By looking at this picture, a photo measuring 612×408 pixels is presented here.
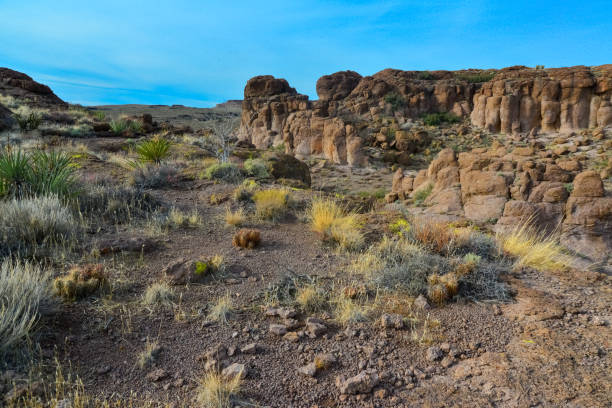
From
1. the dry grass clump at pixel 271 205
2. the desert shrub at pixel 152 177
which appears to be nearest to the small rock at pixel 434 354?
the dry grass clump at pixel 271 205

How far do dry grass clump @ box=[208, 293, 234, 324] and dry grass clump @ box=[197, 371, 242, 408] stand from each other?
30.8 inches

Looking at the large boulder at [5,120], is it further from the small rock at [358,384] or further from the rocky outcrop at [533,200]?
the small rock at [358,384]

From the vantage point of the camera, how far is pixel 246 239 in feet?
16.2

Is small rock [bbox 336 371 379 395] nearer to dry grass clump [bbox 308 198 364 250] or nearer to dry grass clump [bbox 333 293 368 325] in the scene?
dry grass clump [bbox 333 293 368 325]

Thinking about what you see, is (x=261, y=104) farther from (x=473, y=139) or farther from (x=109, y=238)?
(x=109, y=238)

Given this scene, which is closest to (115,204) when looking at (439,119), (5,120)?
(5,120)

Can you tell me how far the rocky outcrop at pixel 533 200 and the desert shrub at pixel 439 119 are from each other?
88.4 ft

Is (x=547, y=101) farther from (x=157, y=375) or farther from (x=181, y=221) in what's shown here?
(x=157, y=375)

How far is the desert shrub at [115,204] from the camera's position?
5.78m

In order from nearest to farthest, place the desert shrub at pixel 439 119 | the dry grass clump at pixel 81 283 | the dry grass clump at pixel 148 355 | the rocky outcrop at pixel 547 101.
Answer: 1. the dry grass clump at pixel 148 355
2. the dry grass clump at pixel 81 283
3. the rocky outcrop at pixel 547 101
4. the desert shrub at pixel 439 119

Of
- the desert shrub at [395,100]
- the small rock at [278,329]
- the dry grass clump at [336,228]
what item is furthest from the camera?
the desert shrub at [395,100]

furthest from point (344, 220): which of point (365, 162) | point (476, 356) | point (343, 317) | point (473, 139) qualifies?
point (473, 139)

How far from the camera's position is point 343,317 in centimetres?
313

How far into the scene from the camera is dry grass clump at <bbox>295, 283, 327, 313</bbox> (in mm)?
3369
